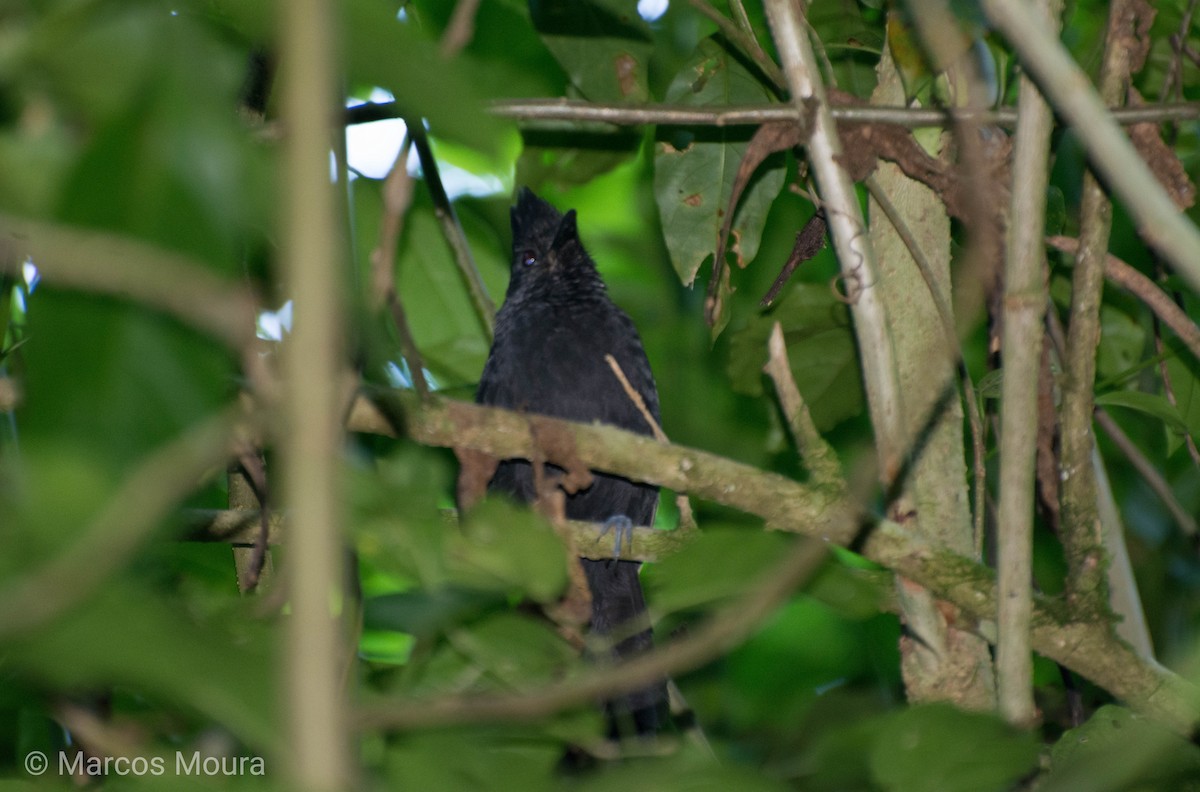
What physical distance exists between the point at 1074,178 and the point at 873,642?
4.98ft

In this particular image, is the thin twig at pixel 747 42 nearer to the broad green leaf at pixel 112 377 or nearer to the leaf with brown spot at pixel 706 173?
the leaf with brown spot at pixel 706 173

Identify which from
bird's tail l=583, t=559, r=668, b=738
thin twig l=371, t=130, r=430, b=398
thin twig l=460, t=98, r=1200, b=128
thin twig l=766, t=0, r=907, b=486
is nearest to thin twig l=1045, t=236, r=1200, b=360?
thin twig l=460, t=98, r=1200, b=128

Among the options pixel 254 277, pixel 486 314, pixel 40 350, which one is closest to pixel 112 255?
pixel 40 350

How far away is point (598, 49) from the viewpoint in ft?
9.25

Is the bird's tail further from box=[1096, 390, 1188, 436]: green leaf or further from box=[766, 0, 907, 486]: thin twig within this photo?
box=[1096, 390, 1188, 436]: green leaf

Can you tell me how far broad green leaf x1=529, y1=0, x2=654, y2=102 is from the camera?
2.81 m

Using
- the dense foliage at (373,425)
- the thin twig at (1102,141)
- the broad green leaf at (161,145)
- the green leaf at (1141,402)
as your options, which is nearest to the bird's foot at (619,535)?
the dense foliage at (373,425)

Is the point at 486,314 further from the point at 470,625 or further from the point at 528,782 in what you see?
the point at 528,782

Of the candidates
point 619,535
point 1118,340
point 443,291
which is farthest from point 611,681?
point 1118,340

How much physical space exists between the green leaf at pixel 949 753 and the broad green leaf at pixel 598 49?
6.58 ft

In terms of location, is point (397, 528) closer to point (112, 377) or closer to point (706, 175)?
point (112, 377)

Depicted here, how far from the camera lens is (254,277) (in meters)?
1.89

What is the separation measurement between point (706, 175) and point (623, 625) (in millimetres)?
1155

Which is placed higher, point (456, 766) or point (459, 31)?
point (459, 31)
